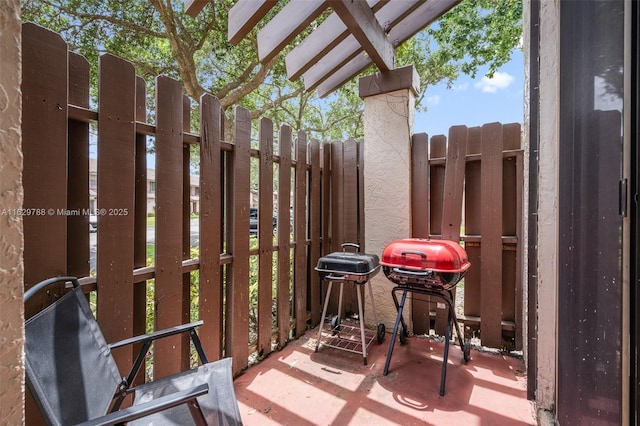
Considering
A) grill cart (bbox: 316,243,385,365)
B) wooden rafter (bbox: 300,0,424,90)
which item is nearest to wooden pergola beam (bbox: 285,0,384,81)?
wooden rafter (bbox: 300,0,424,90)

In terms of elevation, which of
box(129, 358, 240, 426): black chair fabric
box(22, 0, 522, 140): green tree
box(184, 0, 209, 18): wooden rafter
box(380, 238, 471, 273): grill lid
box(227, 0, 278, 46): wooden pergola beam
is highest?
box(22, 0, 522, 140): green tree

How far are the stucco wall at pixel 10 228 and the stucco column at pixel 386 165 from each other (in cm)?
299

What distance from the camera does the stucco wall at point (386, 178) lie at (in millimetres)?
3191

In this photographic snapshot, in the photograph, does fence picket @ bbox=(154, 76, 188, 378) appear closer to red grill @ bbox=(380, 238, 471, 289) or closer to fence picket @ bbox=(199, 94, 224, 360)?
fence picket @ bbox=(199, 94, 224, 360)

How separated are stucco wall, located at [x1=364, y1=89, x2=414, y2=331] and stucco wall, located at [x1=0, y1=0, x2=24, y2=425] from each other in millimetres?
2989

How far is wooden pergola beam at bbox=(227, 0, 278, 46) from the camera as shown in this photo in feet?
6.84

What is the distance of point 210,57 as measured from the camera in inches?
290

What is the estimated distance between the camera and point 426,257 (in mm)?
2307

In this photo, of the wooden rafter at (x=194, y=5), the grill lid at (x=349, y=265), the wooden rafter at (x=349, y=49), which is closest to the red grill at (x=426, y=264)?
the grill lid at (x=349, y=265)

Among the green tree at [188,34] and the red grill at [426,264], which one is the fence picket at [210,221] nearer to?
the red grill at [426,264]

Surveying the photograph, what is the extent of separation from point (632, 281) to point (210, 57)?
28.0ft

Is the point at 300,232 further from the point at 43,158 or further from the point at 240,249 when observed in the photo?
the point at 43,158

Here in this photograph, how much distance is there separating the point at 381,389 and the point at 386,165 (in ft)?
7.20

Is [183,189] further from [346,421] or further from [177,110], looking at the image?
[346,421]
